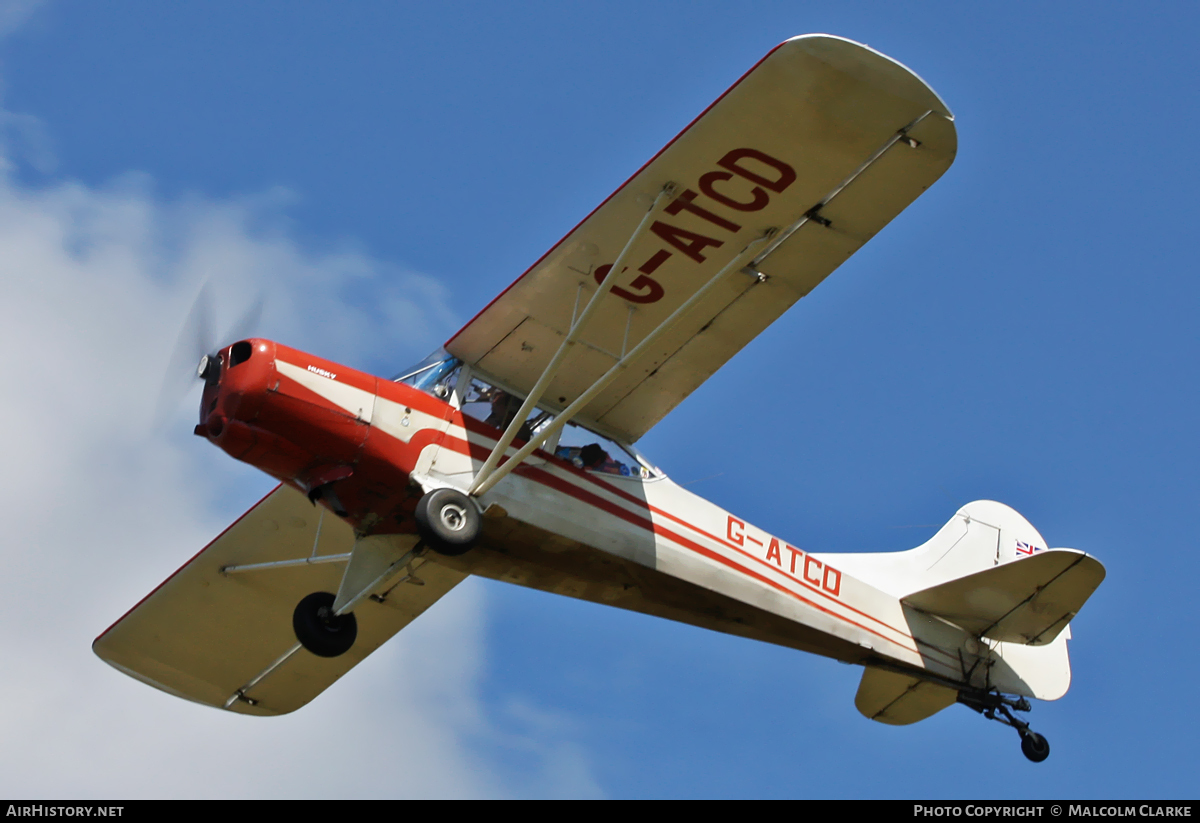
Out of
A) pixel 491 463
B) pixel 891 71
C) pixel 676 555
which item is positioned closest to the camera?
pixel 891 71

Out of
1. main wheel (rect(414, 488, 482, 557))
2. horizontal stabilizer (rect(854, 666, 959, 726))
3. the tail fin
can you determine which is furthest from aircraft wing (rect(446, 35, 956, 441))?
horizontal stabilizer (rect(854, 666, 959, 726))

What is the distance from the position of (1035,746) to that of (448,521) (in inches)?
224

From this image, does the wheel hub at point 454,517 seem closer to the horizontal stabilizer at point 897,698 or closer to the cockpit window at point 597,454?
the cockpit window at point 597,454

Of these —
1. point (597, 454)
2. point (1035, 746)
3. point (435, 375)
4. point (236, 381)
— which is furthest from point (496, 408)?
point (1035, 746)

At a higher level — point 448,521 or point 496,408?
point 496,408

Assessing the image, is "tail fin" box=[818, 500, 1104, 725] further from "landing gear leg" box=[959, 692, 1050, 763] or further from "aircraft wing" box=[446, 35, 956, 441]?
"aircraft wing" box=[446, 35, 956, 441]

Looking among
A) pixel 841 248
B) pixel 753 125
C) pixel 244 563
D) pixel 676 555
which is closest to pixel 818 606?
pixel 676 555

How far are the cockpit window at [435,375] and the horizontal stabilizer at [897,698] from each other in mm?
4758

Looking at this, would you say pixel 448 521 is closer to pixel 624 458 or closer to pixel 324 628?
pixel 324 628

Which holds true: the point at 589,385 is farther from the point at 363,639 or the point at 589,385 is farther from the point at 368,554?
the point at 363,639

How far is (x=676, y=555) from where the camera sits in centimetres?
994

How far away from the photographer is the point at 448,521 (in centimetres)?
883
